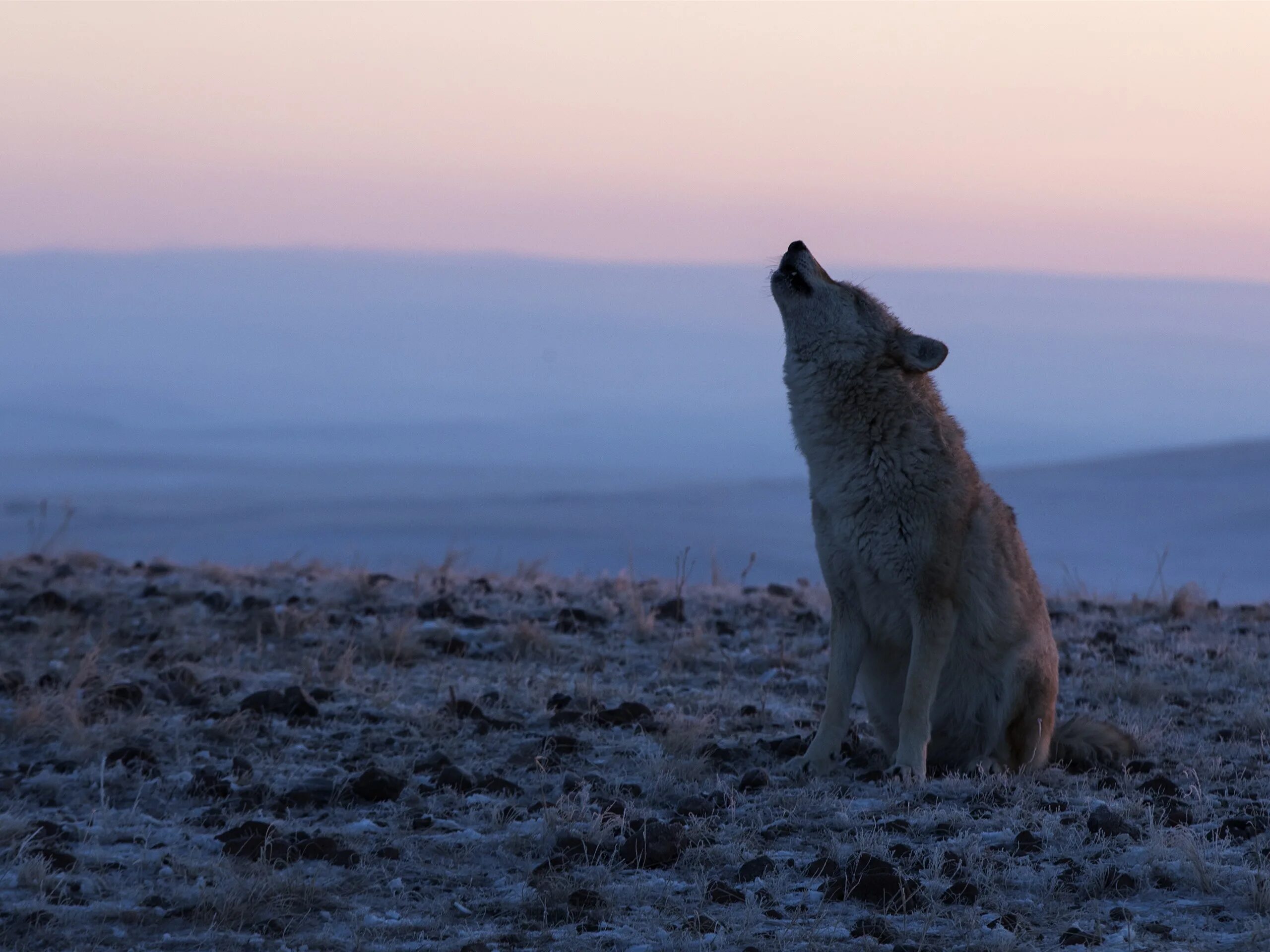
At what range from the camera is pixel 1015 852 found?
489 cm

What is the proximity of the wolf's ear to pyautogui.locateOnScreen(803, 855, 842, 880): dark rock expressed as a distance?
2.46 metres

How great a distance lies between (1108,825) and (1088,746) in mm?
1322

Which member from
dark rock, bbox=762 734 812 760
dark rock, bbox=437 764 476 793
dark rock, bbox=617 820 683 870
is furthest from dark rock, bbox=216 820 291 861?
dark rock, bbox=762 734 812 760

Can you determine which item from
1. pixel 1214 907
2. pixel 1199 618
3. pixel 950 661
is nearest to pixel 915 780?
pixel 950 661

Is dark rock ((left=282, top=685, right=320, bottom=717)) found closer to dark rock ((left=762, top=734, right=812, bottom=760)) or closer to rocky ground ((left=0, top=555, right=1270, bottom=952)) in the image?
rocky ground ((left=0, top=555, right=1270, bottom=952))

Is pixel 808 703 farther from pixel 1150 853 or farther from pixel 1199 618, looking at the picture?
pixel 1199 618

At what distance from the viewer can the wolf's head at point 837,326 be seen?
6449 millimetres

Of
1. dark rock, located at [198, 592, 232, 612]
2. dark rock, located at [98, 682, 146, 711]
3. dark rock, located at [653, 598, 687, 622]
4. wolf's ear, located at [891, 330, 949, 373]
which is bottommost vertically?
dark rock, located at [98, 682, 146, 711]

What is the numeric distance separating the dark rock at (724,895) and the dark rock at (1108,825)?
1340mm

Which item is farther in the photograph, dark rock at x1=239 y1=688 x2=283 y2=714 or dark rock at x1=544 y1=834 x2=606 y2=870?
dark rock at x1=239 y1=688 x2=283 y2=714

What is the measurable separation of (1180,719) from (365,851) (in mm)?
4330

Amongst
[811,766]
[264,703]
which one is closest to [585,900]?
[811,766]

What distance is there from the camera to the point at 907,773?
19.4 feet

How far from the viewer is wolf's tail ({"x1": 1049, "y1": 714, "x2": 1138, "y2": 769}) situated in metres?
6.29
